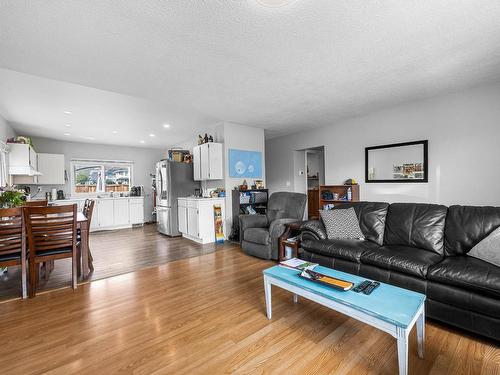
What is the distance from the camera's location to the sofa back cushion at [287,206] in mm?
3842

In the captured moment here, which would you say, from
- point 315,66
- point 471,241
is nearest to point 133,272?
point 315,66

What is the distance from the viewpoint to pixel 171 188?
5.32 meters

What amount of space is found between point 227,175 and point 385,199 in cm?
315

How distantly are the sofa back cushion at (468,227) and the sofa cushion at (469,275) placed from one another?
10.4 inches

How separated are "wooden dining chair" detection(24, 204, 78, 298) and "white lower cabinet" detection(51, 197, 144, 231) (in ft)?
13.2

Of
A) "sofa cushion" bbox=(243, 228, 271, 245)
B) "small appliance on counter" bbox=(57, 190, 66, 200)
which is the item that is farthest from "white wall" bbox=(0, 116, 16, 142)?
"sofa cushion" bbox=(243, 228, 271, 245)

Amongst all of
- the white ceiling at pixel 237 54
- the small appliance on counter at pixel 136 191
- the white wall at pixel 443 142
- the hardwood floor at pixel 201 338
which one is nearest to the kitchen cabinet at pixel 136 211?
the small appliance on counter at pixel 136 191

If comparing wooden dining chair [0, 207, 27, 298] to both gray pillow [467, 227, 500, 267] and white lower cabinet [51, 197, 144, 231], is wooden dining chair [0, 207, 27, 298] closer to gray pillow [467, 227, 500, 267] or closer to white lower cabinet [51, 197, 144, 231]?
white lower cabinet [51, 197, 144, 231]

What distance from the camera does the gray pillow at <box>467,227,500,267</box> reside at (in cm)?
184

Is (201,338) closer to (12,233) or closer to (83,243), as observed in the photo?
(83,243)

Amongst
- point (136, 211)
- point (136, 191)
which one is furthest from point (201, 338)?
point (136, 191)

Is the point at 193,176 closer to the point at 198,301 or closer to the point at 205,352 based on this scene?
the point at 198,301

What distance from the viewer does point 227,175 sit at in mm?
4902

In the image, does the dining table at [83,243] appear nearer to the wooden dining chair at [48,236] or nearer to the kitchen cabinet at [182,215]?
the wooden dining chair at [48,236]
